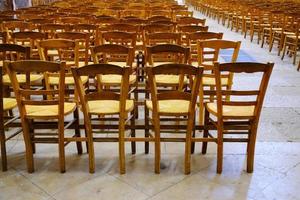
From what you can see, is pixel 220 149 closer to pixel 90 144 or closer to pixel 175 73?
pixel 175 73

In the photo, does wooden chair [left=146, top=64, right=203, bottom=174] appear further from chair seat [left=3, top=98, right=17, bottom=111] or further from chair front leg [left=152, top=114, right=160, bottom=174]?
chair seat [left=3, top=98, right=17, bottom=111]

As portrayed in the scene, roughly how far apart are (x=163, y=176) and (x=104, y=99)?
0.83m

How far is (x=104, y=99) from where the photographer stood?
9.07 ft

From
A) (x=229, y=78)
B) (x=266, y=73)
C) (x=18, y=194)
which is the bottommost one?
(x=18, y=194)

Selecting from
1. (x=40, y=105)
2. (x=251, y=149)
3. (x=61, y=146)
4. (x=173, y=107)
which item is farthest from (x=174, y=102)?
(x=40, y=105)

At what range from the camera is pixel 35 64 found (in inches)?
105

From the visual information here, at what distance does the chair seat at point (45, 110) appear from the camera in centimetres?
292

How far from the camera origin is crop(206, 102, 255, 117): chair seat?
2.93 metres

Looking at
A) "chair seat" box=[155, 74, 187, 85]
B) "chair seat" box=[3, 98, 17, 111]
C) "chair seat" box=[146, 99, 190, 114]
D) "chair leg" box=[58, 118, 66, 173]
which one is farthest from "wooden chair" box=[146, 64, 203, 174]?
"chair seat" box=[3, 98, 17, 111]

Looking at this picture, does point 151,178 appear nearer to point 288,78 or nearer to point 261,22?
point 288,78

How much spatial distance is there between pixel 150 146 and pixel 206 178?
76cm

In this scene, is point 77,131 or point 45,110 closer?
point 45,110

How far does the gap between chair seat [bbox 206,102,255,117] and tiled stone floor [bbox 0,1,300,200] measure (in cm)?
50

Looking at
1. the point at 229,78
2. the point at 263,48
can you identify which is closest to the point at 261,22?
the point at 263,48
